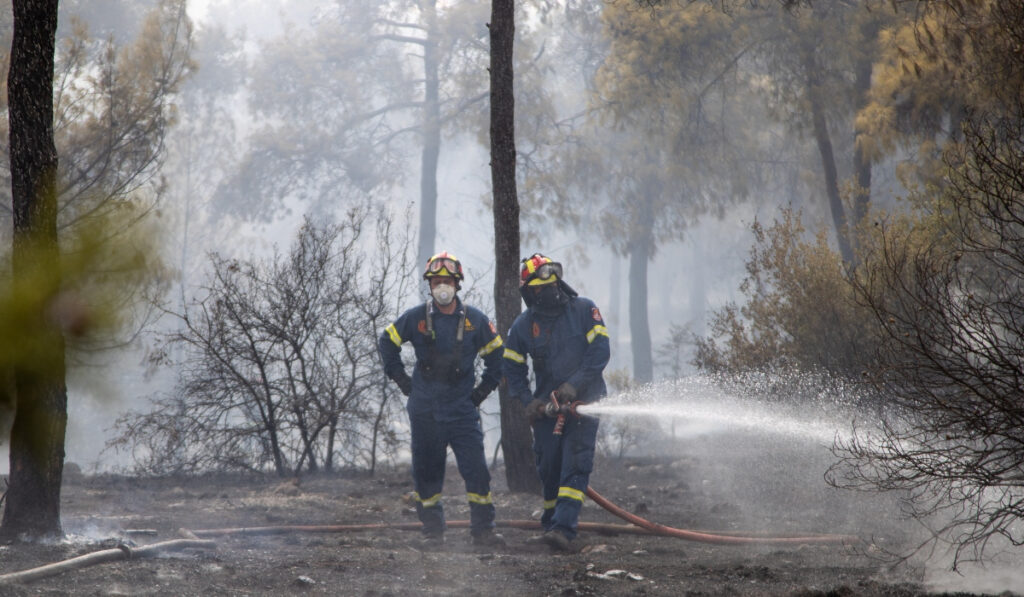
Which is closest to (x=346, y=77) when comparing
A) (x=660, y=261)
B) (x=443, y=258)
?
(x=443, y=258)

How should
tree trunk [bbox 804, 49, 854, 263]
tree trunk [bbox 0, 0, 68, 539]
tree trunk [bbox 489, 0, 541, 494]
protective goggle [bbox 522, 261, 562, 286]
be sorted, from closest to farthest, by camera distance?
tree trunk [bbox 0, 0, 68, 539] → protective goggle [bbox 522, 261, 562, 286] → tree trunk [bbox 489, 0, 541, 494] → tree trunk [bbox 804, 49, 854, 263]

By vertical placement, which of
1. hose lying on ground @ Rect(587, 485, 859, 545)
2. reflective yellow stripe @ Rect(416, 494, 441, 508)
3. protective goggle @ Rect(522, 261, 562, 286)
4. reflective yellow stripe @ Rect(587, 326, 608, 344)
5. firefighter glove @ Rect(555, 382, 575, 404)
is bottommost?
hose lying on ground @ Rect(587, 485, 859, 545)

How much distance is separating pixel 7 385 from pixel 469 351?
617 centimetres

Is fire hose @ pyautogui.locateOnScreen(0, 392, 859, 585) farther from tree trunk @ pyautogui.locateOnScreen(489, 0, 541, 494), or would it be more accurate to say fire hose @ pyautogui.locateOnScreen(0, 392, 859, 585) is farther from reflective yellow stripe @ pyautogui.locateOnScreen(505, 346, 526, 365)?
tree trunk @ pyautogui.locateOnScreen(489, 0, 541, 494)

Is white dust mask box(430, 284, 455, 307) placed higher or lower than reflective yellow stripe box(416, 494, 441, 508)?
higher

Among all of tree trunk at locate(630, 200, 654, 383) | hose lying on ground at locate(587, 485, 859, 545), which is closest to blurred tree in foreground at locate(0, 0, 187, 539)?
hose lying on ground at locate(587, 485, 859, 545)

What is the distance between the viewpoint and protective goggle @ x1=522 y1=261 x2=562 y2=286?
6508 millimetres

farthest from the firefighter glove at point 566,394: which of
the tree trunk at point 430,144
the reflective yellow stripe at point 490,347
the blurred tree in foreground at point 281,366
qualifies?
the tree trunk at point 430,144

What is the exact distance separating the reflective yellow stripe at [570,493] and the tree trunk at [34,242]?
3139 millimetres

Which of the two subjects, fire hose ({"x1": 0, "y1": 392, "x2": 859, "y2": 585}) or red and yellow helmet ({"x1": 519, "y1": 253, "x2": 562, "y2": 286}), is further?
red and yellow helmet ({"x1": 519, "y1": 253, "x2": 562, "y2": 286})

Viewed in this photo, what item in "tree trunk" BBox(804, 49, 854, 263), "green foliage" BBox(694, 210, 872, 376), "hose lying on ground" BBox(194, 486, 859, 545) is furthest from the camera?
"tree trunk" BBox(804, 49, 854, 263)

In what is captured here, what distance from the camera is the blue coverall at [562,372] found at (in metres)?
6.25

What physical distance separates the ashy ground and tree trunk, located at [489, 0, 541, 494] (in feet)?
3.35

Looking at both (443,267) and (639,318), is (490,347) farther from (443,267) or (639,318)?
(639,318)
